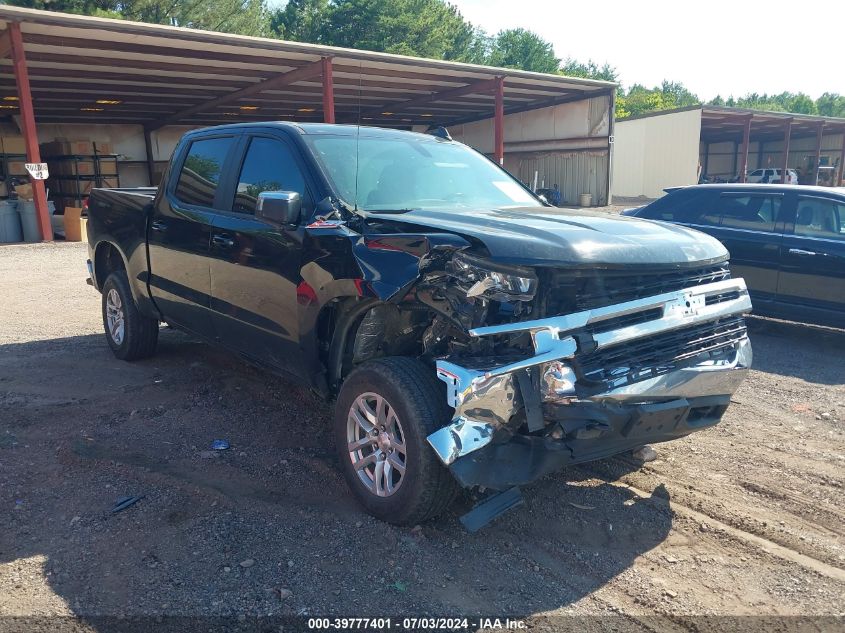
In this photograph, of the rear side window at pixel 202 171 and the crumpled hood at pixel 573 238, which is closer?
the crumpled hood at pixel 573 238

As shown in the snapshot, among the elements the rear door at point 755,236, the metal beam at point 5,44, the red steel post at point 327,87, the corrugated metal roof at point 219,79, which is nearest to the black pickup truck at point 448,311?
the rear door at point 755,236

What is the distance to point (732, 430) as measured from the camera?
4848 millimetres

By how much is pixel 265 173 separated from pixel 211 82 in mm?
19526

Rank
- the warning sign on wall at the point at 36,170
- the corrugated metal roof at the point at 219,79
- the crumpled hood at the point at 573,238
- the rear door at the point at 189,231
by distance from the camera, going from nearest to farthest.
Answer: the crumpled hood at the point at 573,238 < the rear door at the point at 189,231 < the warning sign on wall at the point at 36,170 < the corrugated metal roof at the point at 219,79

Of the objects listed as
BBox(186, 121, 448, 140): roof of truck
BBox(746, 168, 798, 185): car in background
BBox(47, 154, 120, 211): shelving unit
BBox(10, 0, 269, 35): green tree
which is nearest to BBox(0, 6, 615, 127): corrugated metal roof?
BBox(47, 154, 120, 211): shelving unit

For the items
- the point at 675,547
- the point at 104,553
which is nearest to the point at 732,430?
the point at 675,547

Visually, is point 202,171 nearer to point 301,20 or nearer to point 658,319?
point 658,319

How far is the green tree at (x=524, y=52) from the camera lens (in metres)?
74.3

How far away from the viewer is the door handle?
4.60 metres

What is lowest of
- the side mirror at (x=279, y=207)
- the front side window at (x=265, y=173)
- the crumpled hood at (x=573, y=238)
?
the crumpled hood at (x=573, y=238)

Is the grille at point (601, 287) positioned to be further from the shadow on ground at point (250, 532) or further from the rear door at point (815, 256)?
the rear door at point (815, 256)

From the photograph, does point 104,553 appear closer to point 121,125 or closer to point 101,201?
point 101,201

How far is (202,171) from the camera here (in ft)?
17.0

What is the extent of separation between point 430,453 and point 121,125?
32.2m
